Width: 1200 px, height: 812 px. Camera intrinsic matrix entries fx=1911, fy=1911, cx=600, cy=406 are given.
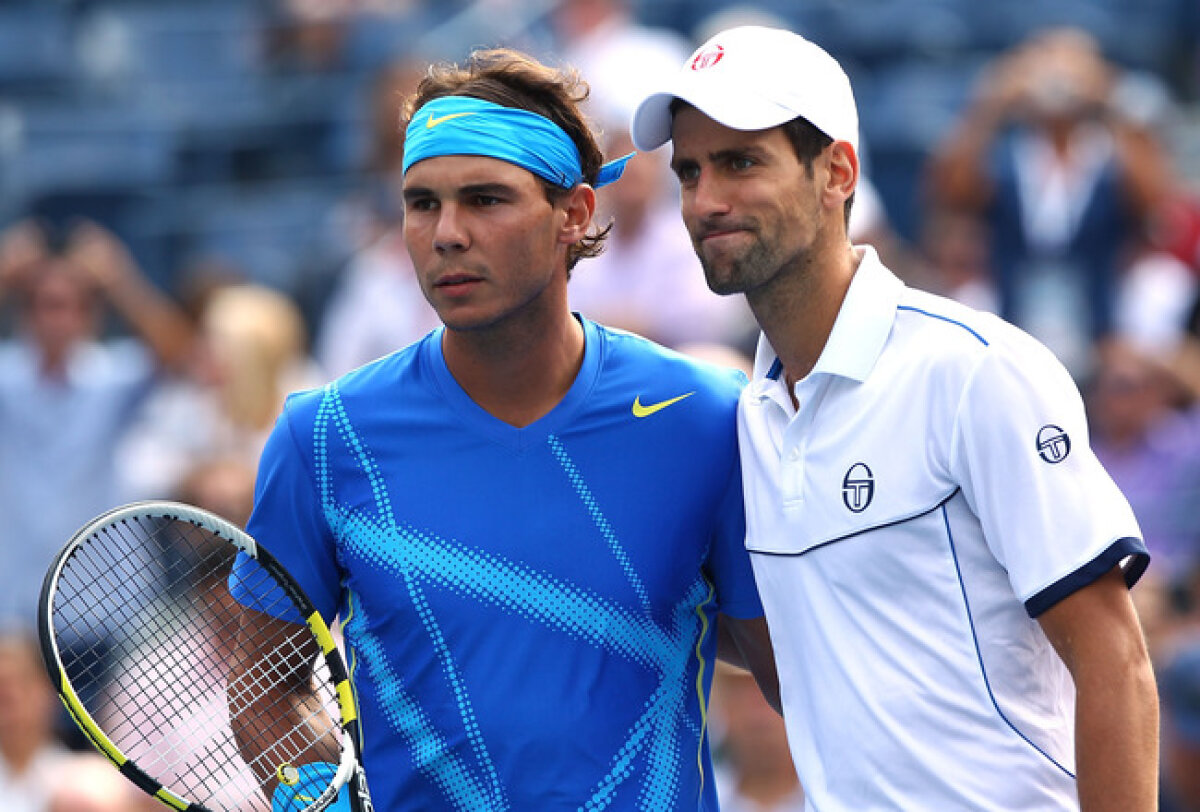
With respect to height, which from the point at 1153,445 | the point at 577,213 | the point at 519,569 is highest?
the point at 577,213

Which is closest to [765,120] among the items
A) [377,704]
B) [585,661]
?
[585,661]

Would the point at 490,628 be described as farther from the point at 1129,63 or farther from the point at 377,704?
the point at 1129,63

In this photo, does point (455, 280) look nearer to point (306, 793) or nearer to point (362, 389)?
point (362, 389)

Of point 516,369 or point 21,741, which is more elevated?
point 516,369

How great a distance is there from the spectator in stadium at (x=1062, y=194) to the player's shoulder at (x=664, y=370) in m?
4.10

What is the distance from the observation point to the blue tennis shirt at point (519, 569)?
10.7 ft

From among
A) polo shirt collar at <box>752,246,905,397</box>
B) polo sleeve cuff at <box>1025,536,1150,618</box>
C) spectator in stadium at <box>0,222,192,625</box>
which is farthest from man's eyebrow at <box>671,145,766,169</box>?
spectator in stadium at <box>0,222,192,625</box>

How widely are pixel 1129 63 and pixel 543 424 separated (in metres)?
8.50

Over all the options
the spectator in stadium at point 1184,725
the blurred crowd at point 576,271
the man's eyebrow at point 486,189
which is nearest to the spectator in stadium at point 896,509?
the man's eyebrow at point 486,189

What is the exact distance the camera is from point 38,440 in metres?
7.51

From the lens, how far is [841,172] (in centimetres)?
320

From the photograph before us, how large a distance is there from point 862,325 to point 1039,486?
1.39 ft

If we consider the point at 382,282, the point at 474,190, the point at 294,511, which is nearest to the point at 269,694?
the point at 294,511

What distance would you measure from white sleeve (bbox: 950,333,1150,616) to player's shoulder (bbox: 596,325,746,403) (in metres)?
0.66
